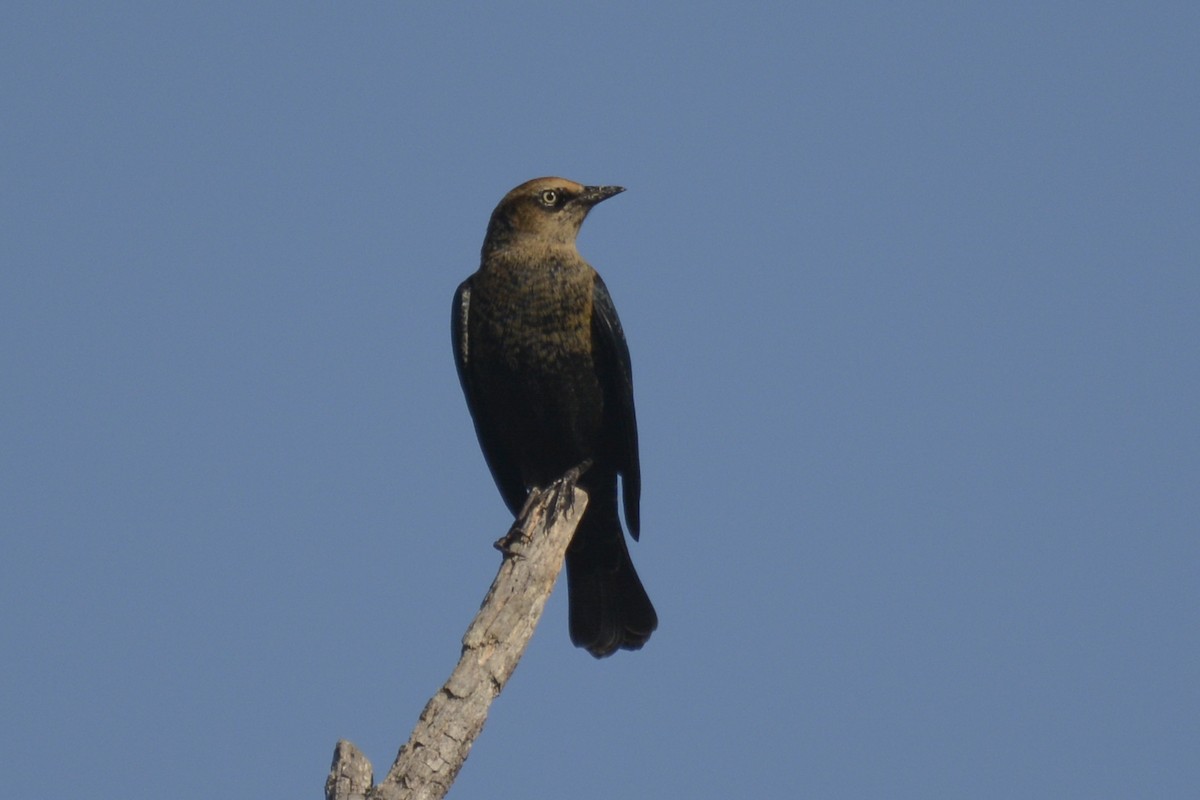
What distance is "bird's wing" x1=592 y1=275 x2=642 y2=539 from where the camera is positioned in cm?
709

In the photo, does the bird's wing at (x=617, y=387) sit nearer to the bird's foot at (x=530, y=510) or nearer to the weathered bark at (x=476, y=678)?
the bird's foot at (x=530, y=510)

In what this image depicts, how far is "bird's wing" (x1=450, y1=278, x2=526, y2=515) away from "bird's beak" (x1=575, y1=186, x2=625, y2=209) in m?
0.70

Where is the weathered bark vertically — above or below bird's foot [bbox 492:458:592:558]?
below

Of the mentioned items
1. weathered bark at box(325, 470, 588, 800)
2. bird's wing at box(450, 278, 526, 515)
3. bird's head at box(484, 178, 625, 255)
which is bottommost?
weathered bark at box(325, 470, 588, 800)

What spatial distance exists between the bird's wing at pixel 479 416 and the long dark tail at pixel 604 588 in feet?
1.37

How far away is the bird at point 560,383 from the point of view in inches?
277

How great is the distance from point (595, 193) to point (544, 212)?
0.29m

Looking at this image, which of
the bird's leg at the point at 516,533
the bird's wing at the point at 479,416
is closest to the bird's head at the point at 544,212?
the bird's wing at the point at 479,416

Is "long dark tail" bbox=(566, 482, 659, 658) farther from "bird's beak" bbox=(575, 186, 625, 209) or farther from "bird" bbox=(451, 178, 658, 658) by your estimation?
"bird's beak" bbox=(575, 186, 625, 209)

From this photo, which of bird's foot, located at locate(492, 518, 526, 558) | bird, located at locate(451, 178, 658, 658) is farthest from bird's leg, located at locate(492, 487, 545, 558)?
bird, located at locate(451, 178, 658, 658)

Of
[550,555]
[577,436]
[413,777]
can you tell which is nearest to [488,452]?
[577,436]

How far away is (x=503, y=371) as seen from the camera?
708cm

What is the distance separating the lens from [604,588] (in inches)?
289

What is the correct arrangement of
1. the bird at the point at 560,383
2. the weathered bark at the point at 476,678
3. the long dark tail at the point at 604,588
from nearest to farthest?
1. the weathered bark at the point at 476,678
2. the bird at the point at 560,383
3. the long dark tail at the point at 604,588
